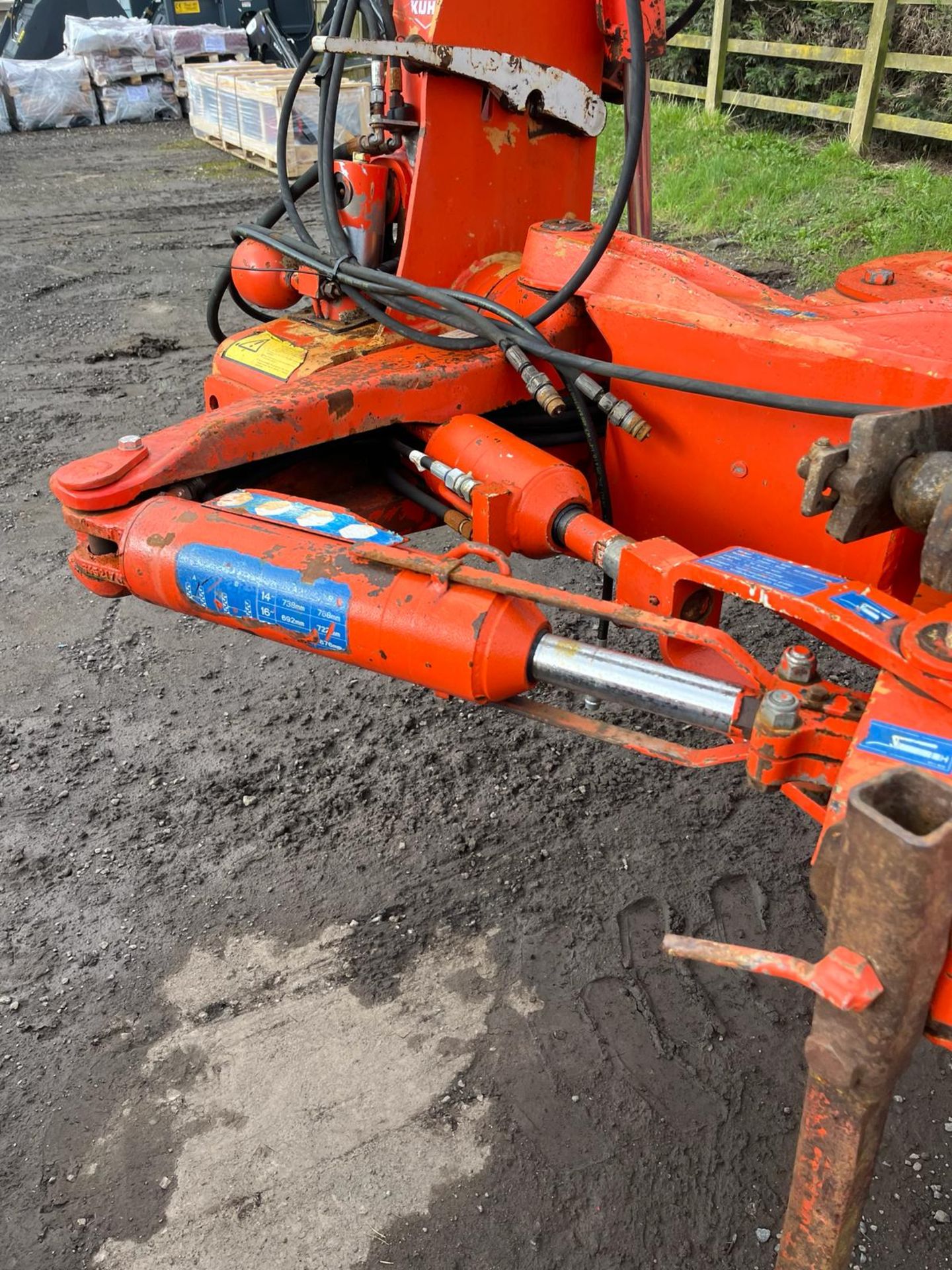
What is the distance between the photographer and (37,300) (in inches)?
240

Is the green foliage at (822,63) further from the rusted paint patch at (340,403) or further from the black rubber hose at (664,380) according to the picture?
the rusted paint patch at (340,403)

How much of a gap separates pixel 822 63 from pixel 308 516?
8.47 metres

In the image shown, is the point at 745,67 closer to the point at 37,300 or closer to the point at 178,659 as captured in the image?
the point at 37,300

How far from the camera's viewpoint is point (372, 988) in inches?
80.2

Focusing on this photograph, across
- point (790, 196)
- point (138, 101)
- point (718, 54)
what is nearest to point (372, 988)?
point (790, 196)

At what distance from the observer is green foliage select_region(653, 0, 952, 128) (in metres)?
7.46

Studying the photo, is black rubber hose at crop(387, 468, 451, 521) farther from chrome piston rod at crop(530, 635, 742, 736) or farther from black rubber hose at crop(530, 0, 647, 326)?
chrome piston rod at crop(530, 635, 742, 736)

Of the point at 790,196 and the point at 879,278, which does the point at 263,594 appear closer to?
the point at 879,278

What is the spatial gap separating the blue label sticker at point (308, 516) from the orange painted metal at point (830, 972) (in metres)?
0.95

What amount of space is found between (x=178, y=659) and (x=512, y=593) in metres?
1.83

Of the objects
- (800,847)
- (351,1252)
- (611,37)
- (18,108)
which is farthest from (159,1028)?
(18,108)

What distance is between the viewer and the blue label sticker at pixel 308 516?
1747 mm

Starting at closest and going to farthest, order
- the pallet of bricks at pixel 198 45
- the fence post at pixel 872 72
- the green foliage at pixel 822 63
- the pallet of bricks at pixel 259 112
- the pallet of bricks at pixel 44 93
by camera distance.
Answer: the fence post at pixel 872 72
the green foliage at pixel 822 63
the pallet of bricks at pixel 259 112
the pallet of bricks at pixel 198 45
the pallet of bricks at pixel 44 93

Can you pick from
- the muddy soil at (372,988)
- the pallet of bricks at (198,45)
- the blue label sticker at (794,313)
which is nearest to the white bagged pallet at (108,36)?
the pallet of bricks at (198,45)
